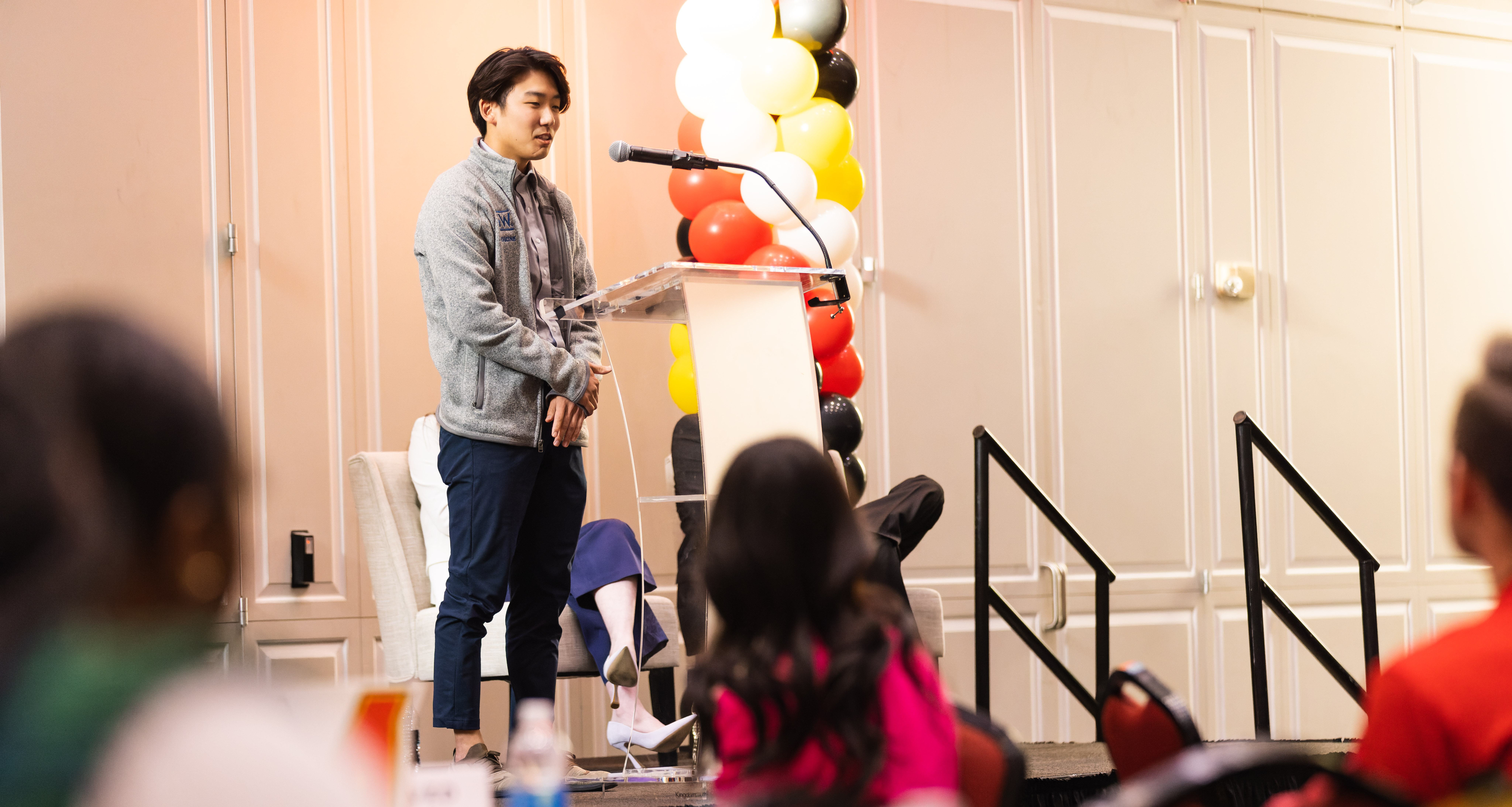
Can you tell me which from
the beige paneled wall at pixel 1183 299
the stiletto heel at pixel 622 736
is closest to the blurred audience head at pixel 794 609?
the stiletto heel at pixel 622 736

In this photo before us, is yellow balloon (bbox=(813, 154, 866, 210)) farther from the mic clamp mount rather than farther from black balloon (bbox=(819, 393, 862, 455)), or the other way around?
the mic clamp mount

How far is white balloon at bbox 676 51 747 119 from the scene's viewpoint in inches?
139

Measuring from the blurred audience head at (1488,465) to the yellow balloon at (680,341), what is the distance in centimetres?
254

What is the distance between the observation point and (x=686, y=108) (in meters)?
4.13

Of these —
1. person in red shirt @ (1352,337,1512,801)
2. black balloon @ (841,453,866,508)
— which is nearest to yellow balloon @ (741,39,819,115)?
black balloon @ (841,453,866,508)

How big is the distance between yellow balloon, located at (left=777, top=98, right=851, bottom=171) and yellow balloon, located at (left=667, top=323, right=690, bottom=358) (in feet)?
1.92

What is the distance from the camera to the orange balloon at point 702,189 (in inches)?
141

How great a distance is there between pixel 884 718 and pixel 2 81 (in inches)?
141

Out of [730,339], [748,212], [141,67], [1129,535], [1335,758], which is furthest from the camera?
[1129,535]

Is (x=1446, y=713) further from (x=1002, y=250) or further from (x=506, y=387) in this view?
(x=1002, y=250)

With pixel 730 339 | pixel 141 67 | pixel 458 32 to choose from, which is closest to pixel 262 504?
pixel 141 67

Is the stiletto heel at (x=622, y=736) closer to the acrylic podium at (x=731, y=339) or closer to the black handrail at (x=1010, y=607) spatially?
the acrylic podium at (x=731, y=339)

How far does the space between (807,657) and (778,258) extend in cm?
212

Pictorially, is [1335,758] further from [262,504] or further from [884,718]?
[262,504]
